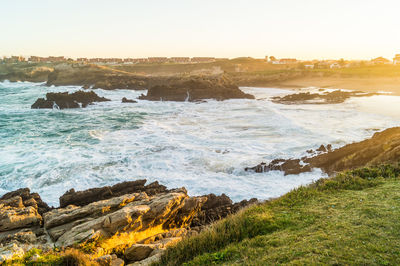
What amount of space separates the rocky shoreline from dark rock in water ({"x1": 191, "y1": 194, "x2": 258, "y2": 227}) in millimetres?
36

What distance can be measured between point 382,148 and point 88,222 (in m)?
13.2

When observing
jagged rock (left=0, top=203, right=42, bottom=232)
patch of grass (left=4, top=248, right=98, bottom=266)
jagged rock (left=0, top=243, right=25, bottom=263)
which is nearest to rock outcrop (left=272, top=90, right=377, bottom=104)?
jagged rock (left=0, top=203, right=42, bottom=232)

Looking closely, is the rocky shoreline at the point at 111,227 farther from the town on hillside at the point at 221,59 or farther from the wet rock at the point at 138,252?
the town on hillside at the point at 221,59

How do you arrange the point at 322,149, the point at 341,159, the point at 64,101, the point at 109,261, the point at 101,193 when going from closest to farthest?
1. the point at 109,261
2. the point at 101,193
3. the point at 341,159
4. the point at 322,149
5. the point at 64,101

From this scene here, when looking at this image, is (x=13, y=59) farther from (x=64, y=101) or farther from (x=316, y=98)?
(x=316, y=98)

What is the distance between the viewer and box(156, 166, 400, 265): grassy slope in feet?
14.9

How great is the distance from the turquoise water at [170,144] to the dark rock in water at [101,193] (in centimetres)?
187

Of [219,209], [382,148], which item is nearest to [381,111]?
[382,148]

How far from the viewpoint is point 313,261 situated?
429 cm

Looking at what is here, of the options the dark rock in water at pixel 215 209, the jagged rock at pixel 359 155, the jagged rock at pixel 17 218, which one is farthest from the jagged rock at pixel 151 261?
the jagged rock at pixel 359 155

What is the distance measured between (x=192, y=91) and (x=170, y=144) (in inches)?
1144

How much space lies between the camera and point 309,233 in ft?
17.6

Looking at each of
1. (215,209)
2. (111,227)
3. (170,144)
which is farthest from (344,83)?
(111,227)

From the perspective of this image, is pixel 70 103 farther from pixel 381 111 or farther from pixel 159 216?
pixel 381 111
